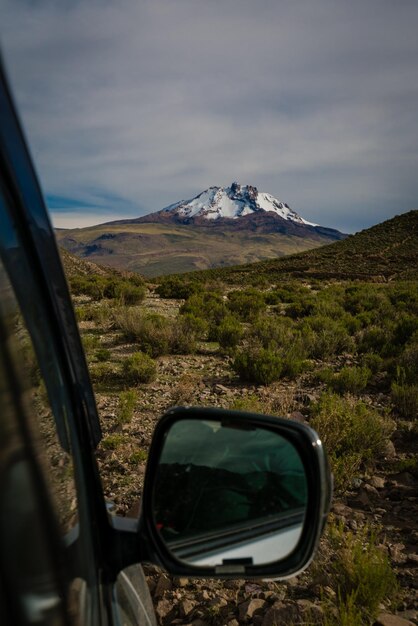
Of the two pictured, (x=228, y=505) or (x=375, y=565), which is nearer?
(x=228, y=505)

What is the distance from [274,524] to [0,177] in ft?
3.68

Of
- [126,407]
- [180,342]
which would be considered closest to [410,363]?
[180,342]

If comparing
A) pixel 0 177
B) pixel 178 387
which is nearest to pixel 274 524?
pixel 0 177

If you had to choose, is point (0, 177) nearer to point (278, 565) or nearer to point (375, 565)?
point (278, 565)

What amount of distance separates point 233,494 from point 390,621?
186 centimetres

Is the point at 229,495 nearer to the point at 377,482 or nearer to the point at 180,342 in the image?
the point at 377,482

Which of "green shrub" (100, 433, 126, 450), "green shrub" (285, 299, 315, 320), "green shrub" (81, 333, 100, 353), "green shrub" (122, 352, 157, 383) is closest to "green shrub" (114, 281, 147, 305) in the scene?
"green shrub" (285, 299, 315, 320)

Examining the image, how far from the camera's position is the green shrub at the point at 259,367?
6.97 meters

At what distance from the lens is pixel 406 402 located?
598 cm

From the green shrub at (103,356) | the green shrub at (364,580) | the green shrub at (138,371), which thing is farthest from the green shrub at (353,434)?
the green shrub at (103,356)

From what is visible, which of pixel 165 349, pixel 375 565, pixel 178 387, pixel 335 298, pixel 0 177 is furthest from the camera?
pixel 335 298

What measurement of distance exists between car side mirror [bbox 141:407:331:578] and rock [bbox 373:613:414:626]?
1688mm

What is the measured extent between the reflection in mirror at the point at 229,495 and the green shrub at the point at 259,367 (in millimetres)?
5645

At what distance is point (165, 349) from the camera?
339 inches
